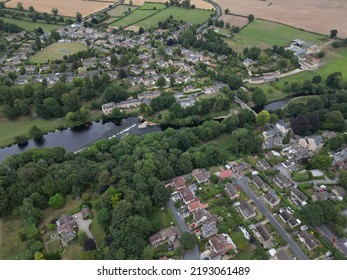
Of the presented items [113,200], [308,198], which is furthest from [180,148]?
[308,198]

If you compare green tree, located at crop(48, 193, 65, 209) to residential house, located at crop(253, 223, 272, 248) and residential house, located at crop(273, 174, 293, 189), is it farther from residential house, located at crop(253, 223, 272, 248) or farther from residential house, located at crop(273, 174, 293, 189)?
residential house, located at crop(273, 174, 293, 189)

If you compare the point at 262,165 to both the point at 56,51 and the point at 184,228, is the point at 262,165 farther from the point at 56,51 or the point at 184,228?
the point at 56,51

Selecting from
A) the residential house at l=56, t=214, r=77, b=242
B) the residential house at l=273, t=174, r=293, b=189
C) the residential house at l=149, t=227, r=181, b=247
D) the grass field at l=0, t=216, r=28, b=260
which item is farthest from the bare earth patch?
the grass field at l=0, t=216, r=28, b=260

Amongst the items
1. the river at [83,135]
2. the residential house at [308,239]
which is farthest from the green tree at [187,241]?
the river at [83,135]

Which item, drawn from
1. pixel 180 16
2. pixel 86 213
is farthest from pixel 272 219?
pixel 180 16

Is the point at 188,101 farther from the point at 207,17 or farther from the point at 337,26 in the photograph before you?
the point at 337,26

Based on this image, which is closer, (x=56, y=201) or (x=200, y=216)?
(x=200, y=216)
